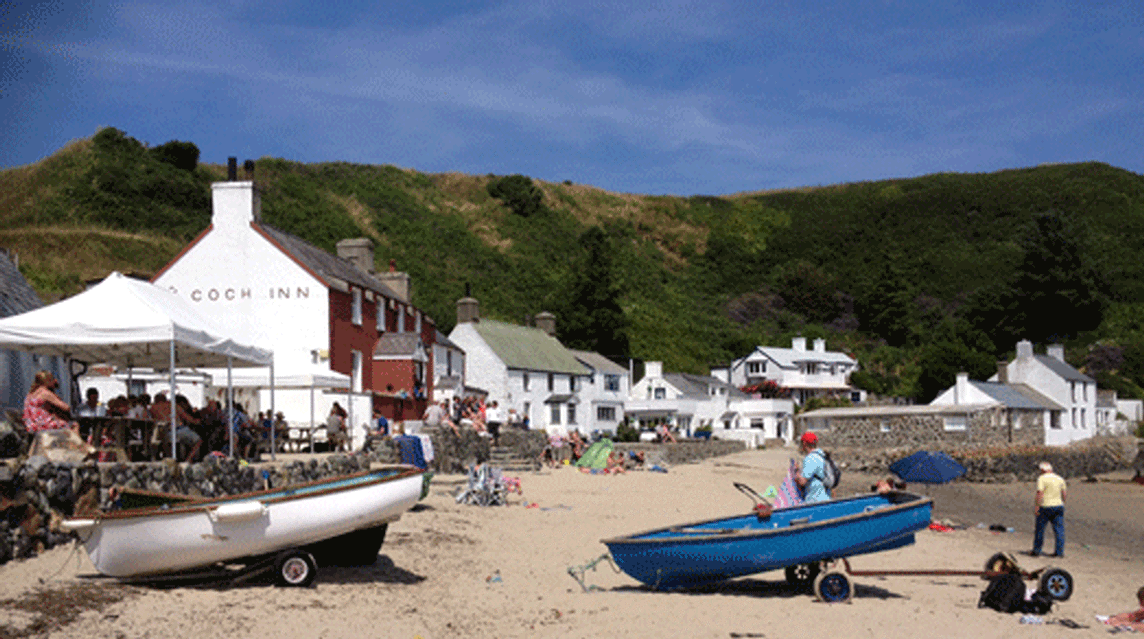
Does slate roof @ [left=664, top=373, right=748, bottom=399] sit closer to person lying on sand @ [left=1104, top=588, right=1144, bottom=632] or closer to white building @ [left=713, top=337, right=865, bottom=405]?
white building @ [left=713, top=337, right=865, bottom=405]

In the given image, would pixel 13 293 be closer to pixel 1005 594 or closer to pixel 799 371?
pixel 1005 594

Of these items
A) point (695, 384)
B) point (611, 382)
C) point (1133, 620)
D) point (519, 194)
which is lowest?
point (1133, 620)

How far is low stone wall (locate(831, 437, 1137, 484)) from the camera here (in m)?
42.2

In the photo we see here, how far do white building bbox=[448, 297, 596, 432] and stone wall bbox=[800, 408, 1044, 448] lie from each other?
1395cm

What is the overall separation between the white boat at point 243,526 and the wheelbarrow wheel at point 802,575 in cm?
492

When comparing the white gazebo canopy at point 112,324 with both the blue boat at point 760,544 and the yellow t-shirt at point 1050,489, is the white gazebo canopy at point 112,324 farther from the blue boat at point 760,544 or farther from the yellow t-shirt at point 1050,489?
the yellow t-shirt at point 1050,489

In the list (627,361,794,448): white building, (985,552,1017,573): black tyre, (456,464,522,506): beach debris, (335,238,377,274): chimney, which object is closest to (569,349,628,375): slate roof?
(627,361,794,448): white building

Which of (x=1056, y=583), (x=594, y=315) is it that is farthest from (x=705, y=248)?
(x=1056, y=583)

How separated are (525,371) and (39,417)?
129ft

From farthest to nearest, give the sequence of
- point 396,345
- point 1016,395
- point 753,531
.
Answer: point 1016,395, point 396,345, point 753,531

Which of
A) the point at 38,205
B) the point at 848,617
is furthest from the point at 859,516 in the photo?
the point at 38,205

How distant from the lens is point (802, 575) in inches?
479

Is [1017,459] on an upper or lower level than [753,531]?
lower

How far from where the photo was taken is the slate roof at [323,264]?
33125 mm
